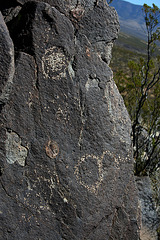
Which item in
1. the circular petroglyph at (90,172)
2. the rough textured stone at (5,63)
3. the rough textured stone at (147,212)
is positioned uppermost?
the rough textured stone at (5,63)

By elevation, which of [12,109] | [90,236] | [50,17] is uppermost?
[50,17]

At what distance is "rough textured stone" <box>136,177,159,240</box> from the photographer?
5.43 metres

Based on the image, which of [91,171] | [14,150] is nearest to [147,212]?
[91,171]

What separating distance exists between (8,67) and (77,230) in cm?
245

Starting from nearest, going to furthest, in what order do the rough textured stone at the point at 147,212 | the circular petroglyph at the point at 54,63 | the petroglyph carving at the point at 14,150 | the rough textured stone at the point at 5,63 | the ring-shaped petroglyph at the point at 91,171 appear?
the rough textured stone at the point at 5,63 → the petroglyph carving at the point at 14,150 → the circular petroglyph at the point at 54,63 → the ring-shaped petroglyph at the point at 91,171 → the rough textured stone at the point at 147,212

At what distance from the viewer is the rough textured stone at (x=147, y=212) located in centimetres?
543

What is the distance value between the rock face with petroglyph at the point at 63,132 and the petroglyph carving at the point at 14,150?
13mm

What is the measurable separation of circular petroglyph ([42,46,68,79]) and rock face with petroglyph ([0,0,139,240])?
A: 1 centimetres

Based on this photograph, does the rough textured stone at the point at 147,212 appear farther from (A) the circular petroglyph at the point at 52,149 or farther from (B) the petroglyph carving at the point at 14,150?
(B) the petroglyph carving at the point at 14,150

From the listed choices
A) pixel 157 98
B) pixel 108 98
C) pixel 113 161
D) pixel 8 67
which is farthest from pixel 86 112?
pixel 157 98

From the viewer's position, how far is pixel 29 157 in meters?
3.25

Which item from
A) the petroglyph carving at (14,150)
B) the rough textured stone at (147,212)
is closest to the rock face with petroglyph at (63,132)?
the petroglyph carving at (14,150)

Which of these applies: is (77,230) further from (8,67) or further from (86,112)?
(8,67)

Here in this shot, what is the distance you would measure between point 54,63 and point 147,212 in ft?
13.9
